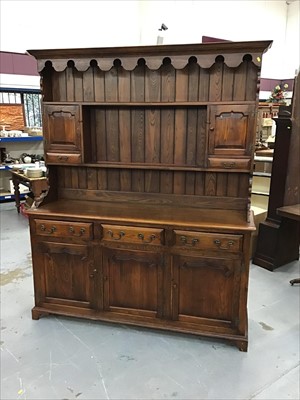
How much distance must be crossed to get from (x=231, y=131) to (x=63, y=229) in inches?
53.2

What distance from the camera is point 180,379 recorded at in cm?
201

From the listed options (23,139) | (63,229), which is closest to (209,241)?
(63,229)

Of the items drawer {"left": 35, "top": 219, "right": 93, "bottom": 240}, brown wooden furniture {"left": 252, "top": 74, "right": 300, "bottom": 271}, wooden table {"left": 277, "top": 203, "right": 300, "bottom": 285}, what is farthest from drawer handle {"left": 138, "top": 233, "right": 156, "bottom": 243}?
brown wooden furniture {"left": 252, "top": 74, "right": 300, "bottom": 271}

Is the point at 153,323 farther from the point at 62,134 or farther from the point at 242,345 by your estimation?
the point at 62,134

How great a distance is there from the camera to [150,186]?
270cm

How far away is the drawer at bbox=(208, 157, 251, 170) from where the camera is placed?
2.29 meters

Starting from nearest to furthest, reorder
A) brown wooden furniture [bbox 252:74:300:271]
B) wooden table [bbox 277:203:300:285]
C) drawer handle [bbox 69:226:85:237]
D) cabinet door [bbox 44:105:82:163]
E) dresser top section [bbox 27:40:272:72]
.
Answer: dresser top section [bbox 27:40:272:72] < drawer handle [bbox 69:226:85:237] < cabinet door [bbox 44:105:82:163] < wooden table [bbox 277:203:300:285] < brown wooden furniture [bbox 252:74:300:271]

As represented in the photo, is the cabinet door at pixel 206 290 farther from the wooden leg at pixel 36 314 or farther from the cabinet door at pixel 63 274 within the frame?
the wooden leg at pixel 36 314

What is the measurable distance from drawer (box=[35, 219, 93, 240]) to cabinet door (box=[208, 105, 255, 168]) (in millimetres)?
994

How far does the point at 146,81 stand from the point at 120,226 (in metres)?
1.10

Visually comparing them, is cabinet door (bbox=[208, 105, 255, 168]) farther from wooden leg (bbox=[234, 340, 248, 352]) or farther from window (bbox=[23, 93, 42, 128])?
window (bbox=[23, 93, 42, 128])

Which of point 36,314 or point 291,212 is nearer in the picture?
point 36,314

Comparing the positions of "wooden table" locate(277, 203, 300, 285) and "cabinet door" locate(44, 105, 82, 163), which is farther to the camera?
"wooden table" locate(277, 203, 300, 285)

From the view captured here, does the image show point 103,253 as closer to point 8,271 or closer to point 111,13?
point 8,271
